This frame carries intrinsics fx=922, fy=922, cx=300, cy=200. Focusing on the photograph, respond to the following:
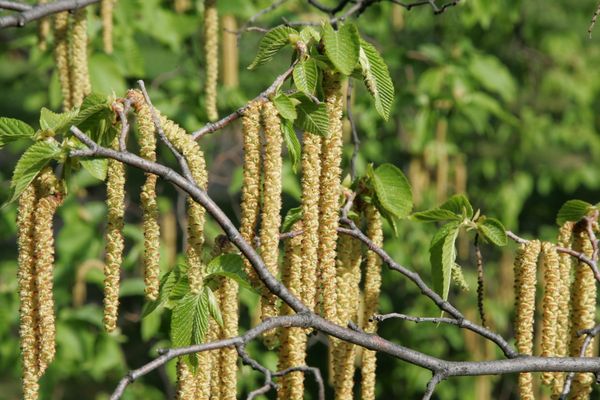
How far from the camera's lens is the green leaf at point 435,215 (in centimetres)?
233

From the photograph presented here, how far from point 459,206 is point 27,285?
1072 millimetres

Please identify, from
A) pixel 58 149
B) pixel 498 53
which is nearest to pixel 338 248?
pixel 58 149

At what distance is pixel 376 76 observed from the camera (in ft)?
6.90

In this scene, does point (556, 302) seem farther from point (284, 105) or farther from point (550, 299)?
point (284, 105)

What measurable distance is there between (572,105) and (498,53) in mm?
825

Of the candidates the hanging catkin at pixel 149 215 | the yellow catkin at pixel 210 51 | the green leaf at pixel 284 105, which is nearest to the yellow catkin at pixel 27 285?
the hanging catkin at pixel 149 215

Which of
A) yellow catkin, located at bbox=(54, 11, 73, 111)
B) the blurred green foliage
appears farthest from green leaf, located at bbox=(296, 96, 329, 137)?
the blurred green foliage

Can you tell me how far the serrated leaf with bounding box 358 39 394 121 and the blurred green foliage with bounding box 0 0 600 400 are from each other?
188 centimetres

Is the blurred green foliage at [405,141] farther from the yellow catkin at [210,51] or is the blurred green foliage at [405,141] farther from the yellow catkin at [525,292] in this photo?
the yellow catkin at [525,292]

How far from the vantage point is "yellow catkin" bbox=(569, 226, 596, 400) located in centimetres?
233

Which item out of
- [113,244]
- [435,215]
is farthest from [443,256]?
Result: [113,244]

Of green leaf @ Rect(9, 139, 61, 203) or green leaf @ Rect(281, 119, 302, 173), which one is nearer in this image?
green leaf @ Rect(9, 139, 61, 203)

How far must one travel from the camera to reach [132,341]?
6.78 meters

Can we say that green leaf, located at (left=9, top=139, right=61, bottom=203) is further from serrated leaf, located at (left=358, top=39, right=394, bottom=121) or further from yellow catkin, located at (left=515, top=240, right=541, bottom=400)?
yellow catkin, located at (left=515, top=240, right=541, bottom=400)
